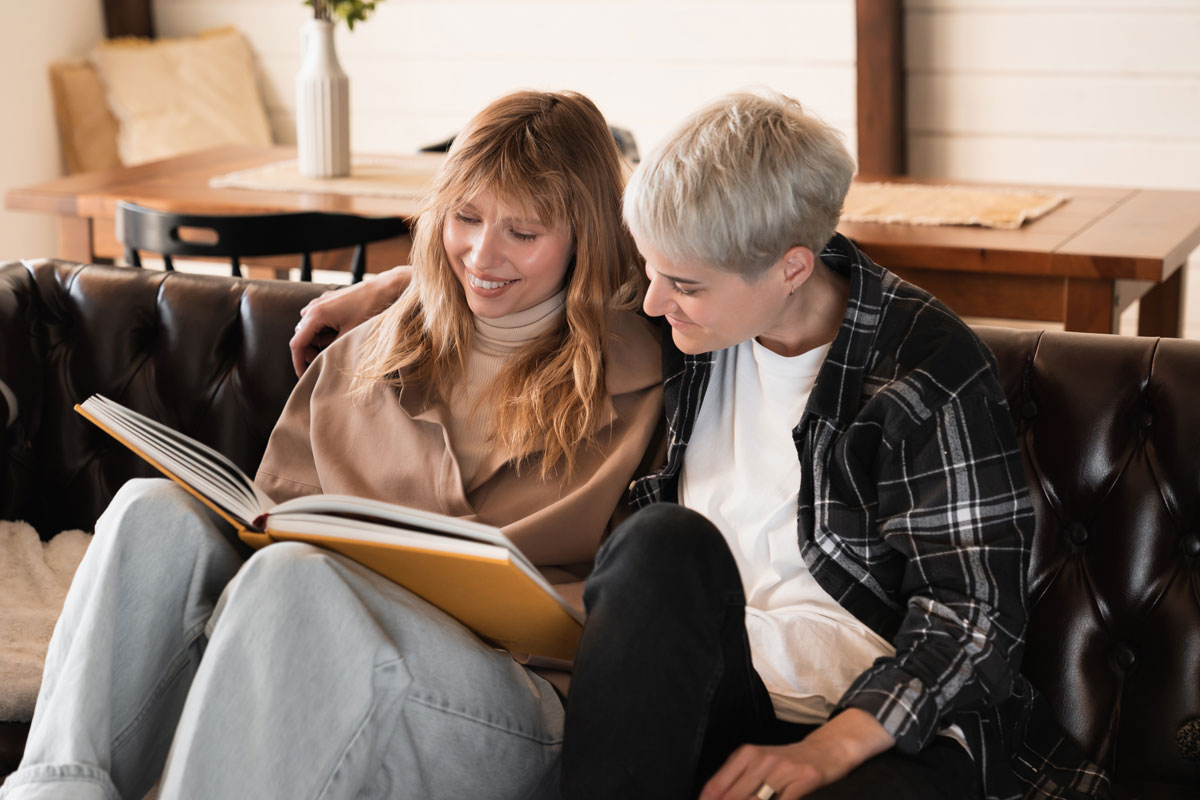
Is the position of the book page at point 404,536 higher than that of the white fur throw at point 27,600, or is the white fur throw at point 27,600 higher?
the book page at point 404,536

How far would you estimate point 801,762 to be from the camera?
118 cm

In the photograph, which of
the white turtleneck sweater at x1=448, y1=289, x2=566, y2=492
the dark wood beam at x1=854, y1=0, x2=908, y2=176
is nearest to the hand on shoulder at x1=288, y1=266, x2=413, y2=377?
the white turtleneck sweater at x1=448, y1=289, x2=566, y2=492

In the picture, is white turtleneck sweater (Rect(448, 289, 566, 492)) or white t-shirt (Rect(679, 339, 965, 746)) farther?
white turtleneck sweater (Rect(448, 289, 566, 492))

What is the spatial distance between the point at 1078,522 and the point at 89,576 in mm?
1120

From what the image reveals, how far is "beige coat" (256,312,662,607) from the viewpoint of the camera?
5.19 feet

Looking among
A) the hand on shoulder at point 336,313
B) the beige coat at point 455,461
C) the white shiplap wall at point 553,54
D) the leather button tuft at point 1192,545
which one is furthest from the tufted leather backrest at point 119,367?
the white shiplap wall at point 553,54

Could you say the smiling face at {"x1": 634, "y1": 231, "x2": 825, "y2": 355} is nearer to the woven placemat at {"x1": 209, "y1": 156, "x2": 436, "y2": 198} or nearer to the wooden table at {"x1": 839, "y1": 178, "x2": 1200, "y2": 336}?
the wooden table at {"x1": 839, "y1": 178, "x2": 1200, "y2": 336}

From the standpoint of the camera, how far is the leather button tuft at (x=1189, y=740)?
1.44 metres

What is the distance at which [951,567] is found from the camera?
1275 mm

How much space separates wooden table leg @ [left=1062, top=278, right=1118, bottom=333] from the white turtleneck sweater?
1.09m

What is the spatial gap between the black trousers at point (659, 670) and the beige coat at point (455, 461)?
36 centimetres

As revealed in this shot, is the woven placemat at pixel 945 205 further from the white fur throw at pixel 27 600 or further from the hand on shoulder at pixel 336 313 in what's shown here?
the white fur throw at pixel 27 600

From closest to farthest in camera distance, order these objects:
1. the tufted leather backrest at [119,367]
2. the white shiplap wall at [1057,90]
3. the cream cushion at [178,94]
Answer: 1. the tufted leather backrest at [119,367]
2. the white shiplap wall at [1057,90]
3. the cream cushion at [178,94]

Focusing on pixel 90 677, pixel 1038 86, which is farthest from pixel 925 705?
pixel 1038 86
